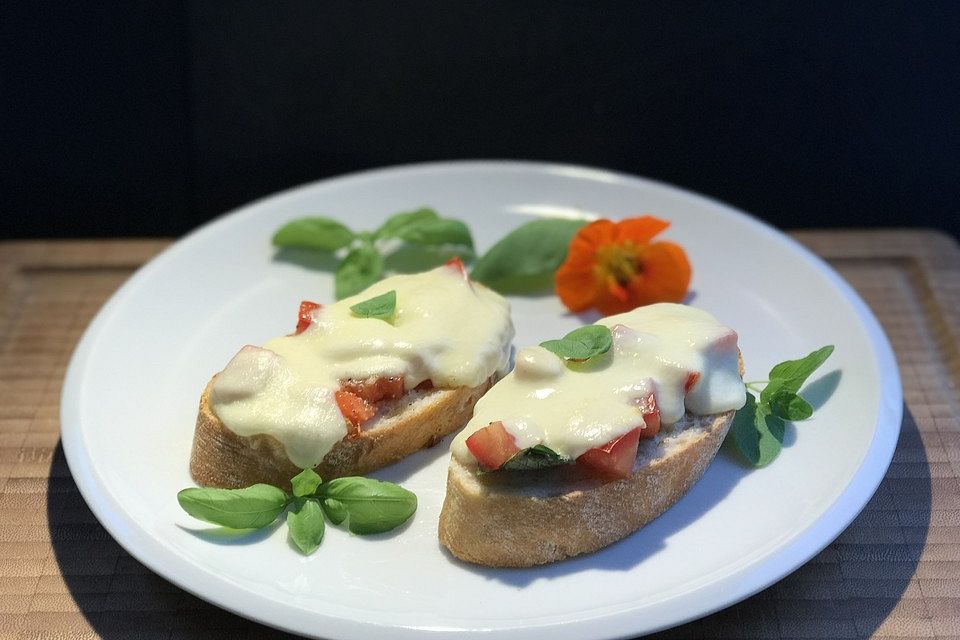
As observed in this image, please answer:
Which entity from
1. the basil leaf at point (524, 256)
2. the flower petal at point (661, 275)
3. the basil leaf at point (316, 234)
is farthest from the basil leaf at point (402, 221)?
the flower petal at point (661, 275)

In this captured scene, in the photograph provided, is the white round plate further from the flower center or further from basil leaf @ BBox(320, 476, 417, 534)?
the flower center

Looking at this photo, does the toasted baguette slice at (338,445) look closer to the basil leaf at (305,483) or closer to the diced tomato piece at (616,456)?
the basil leaf at (305,483)

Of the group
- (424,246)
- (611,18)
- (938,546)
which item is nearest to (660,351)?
(938,546)

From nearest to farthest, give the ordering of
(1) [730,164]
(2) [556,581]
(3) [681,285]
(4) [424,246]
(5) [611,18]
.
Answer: (2) [556,581] → (3) [681,285] → (4) [424,246] → (5) [611,18] → (1) [730,164]

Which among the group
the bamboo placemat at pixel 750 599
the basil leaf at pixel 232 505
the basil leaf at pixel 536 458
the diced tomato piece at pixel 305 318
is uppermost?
the basil leaf at pixel 536 458

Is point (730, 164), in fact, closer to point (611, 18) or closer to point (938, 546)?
point (611, 18)
